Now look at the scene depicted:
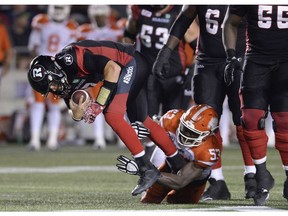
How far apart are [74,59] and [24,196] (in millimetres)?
1129

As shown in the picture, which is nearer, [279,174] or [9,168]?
[279,174]

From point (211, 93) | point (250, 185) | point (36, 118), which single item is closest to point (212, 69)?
point (211, 93)

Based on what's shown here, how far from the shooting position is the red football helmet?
7.25 metres

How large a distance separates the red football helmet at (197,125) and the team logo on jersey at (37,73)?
1.02m

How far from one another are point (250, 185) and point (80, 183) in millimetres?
1812

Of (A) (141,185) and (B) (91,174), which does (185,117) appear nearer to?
(A) (141,185)

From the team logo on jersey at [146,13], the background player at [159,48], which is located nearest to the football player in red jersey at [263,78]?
the background player at [159,48]

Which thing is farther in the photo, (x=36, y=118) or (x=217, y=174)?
(x=36, y=118)

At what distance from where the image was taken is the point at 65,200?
7281mm

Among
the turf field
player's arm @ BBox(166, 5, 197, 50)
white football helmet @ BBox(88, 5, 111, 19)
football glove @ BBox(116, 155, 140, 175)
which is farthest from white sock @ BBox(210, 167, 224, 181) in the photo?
white football helmet @ BBox(88, 5, 111, 19)

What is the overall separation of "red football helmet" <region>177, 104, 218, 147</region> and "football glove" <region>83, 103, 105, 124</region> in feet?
1.98

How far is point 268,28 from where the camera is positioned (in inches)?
279

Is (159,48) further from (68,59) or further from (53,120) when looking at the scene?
(53,120)
